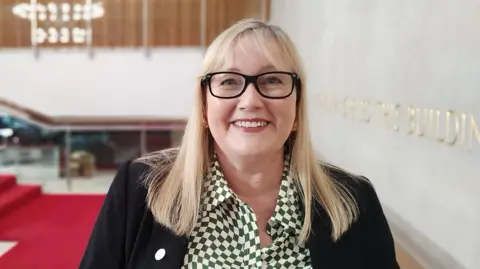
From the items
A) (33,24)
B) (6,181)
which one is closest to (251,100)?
(6,181)

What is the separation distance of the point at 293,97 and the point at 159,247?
0.54m

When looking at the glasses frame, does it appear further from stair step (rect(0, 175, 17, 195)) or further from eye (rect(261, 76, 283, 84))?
stair step (rect(0, 175, 17, 195))

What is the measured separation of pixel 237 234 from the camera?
149 centimetres

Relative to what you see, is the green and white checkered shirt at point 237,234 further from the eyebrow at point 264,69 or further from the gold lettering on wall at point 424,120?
the gold lettering on wall at point 424,120

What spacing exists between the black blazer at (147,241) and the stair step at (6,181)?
5464 mm

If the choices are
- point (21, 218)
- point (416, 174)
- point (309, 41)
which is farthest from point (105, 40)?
point (416, 174)

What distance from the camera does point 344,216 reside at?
1.55 m

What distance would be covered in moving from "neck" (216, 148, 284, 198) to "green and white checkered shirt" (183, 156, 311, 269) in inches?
1.2

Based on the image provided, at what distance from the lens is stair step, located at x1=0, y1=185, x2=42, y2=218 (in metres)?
5.71

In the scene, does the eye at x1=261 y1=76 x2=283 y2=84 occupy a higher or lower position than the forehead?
lower

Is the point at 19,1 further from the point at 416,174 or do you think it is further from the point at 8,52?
the point at 416,174

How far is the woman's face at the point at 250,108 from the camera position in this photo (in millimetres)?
A: 1457

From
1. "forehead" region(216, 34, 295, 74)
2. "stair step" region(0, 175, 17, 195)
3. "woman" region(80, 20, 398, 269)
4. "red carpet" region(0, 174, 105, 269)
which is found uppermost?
"forehead" region(216, 34, 295, 74)

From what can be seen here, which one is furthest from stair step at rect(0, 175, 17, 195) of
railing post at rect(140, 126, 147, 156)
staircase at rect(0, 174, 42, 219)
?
railing post at rect(140, 126, 147, 156)
